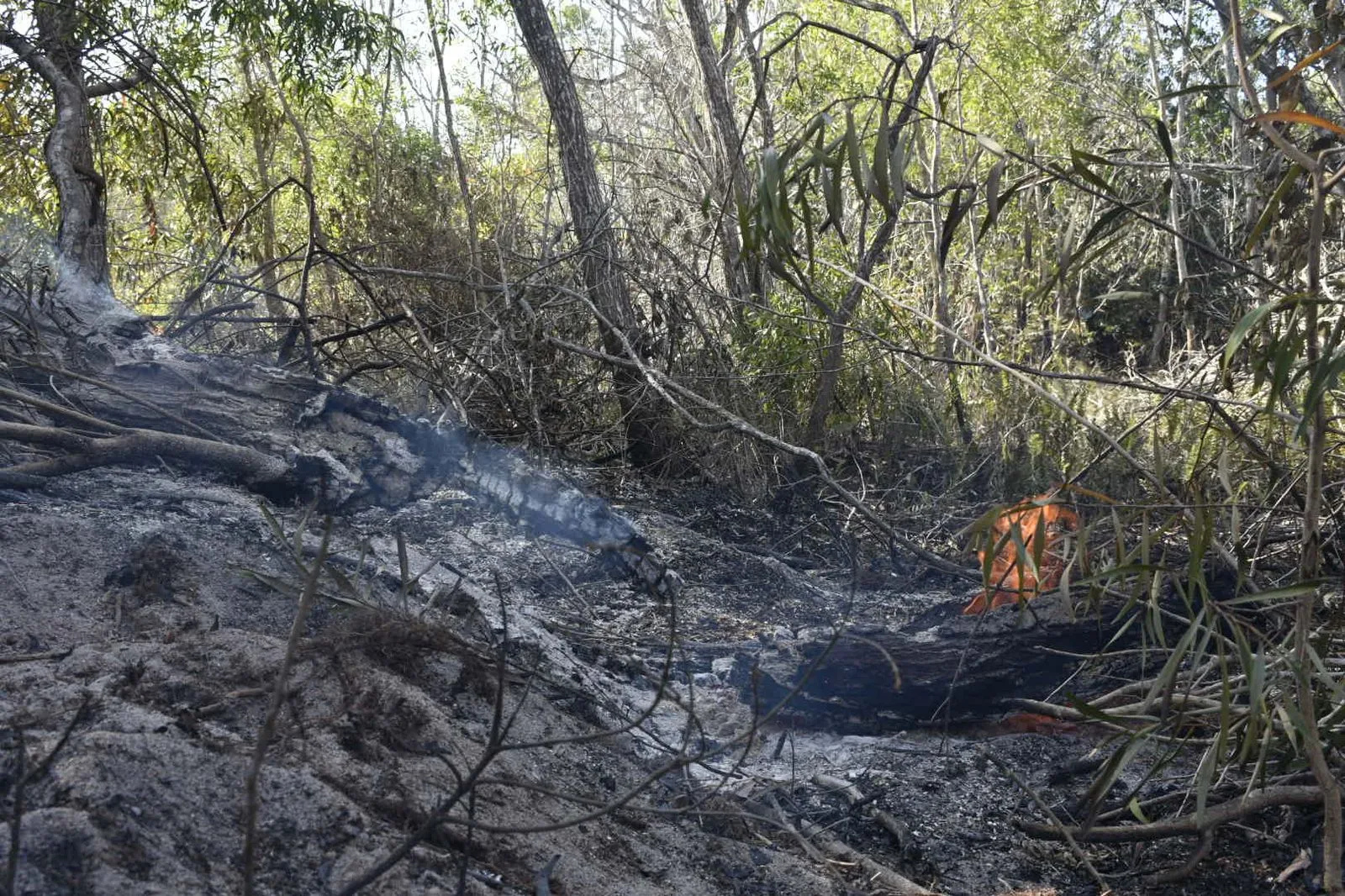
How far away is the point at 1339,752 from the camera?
226cm

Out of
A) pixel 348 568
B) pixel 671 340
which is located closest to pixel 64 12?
pixel 671 340

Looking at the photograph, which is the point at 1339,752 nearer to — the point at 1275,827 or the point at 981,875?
the point at 1275,827

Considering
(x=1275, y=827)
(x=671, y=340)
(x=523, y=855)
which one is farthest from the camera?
(x=671, y=340)

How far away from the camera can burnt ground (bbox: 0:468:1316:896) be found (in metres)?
1.51

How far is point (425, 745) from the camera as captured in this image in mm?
1985

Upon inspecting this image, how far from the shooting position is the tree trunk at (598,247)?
17.3 ft

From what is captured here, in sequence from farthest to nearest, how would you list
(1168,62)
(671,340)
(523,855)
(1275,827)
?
1. (1168,62)
2. (671,340)
3. (1275,827)
4. (523,855)

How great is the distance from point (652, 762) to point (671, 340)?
10.0 feet

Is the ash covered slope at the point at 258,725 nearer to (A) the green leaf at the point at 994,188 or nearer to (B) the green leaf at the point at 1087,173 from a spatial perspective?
(A) the green leaf at the point at 994,188

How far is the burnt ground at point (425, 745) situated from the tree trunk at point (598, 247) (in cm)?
156

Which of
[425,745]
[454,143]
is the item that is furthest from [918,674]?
[454,143]

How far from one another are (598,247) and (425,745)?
3.80 metres

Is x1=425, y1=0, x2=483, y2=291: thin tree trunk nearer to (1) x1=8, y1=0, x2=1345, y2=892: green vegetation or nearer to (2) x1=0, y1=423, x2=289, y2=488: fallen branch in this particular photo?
(1) x1=8, y1=0, x2=1345, y2=892: green vegetation

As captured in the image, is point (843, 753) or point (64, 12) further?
point (64, 12)
